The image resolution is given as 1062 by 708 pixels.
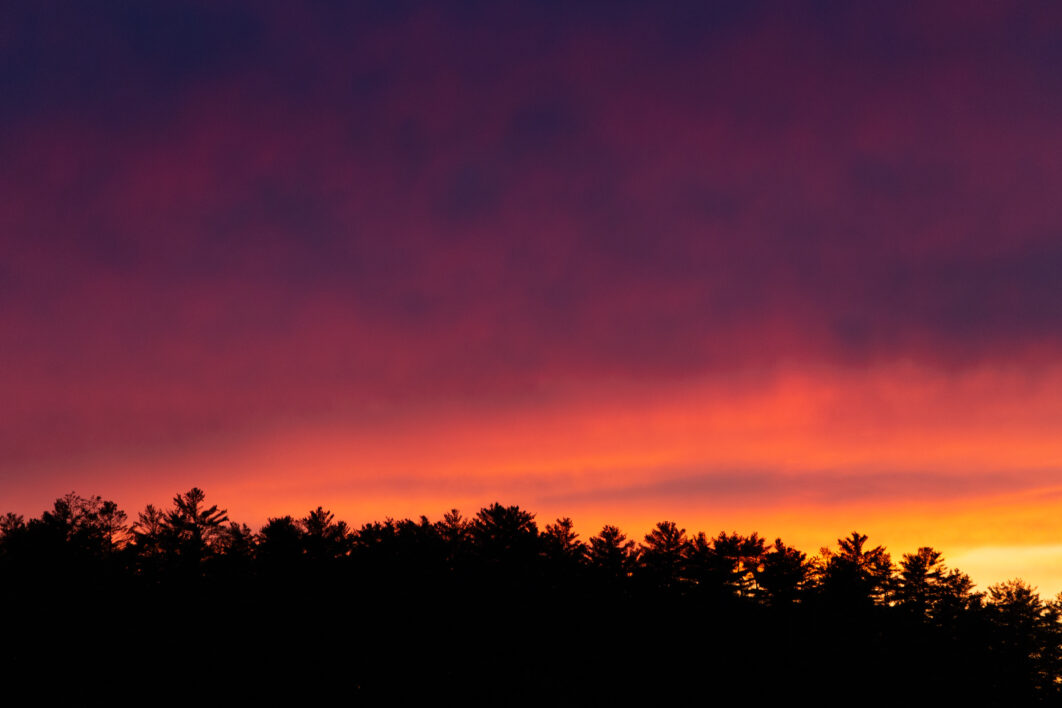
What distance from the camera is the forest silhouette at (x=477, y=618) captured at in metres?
60.0

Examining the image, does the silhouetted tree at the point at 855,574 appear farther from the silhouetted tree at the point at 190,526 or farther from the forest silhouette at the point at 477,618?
the silhouetted tree at the point at 190,526

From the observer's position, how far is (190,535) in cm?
7788

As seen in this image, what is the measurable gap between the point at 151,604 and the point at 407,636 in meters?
19.0

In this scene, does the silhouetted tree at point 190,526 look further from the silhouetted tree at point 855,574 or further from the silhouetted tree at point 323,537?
the silhouetted tree at point 855,574

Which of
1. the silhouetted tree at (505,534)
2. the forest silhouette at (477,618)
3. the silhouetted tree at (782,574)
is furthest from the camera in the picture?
the silhouetted tree at (782,574)

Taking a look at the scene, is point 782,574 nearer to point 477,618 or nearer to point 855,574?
point 855,574

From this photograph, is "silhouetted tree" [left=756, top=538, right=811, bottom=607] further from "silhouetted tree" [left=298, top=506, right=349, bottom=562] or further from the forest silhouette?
"silhouetted tree" [left=298, top=506, right=349, bottom=562]

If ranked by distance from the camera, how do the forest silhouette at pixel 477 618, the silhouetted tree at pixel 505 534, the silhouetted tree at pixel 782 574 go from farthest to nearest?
the silhouetted tree at pixel 782 574
the silhouetted tree at pixel 505 534
the forest silhouette at pixel 477 618

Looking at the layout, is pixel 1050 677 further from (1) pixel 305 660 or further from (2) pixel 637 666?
(1) pixel 305 660

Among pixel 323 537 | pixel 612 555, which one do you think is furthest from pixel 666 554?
pixel 323 537

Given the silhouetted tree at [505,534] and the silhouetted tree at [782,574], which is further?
the silhouetted tree at [782,574]

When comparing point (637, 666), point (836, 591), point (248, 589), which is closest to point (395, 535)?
point (248, 589)

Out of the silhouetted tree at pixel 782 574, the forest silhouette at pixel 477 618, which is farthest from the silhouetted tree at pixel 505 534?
the silhouetted tree at pixel 782 574

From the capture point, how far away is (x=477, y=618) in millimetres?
73062
